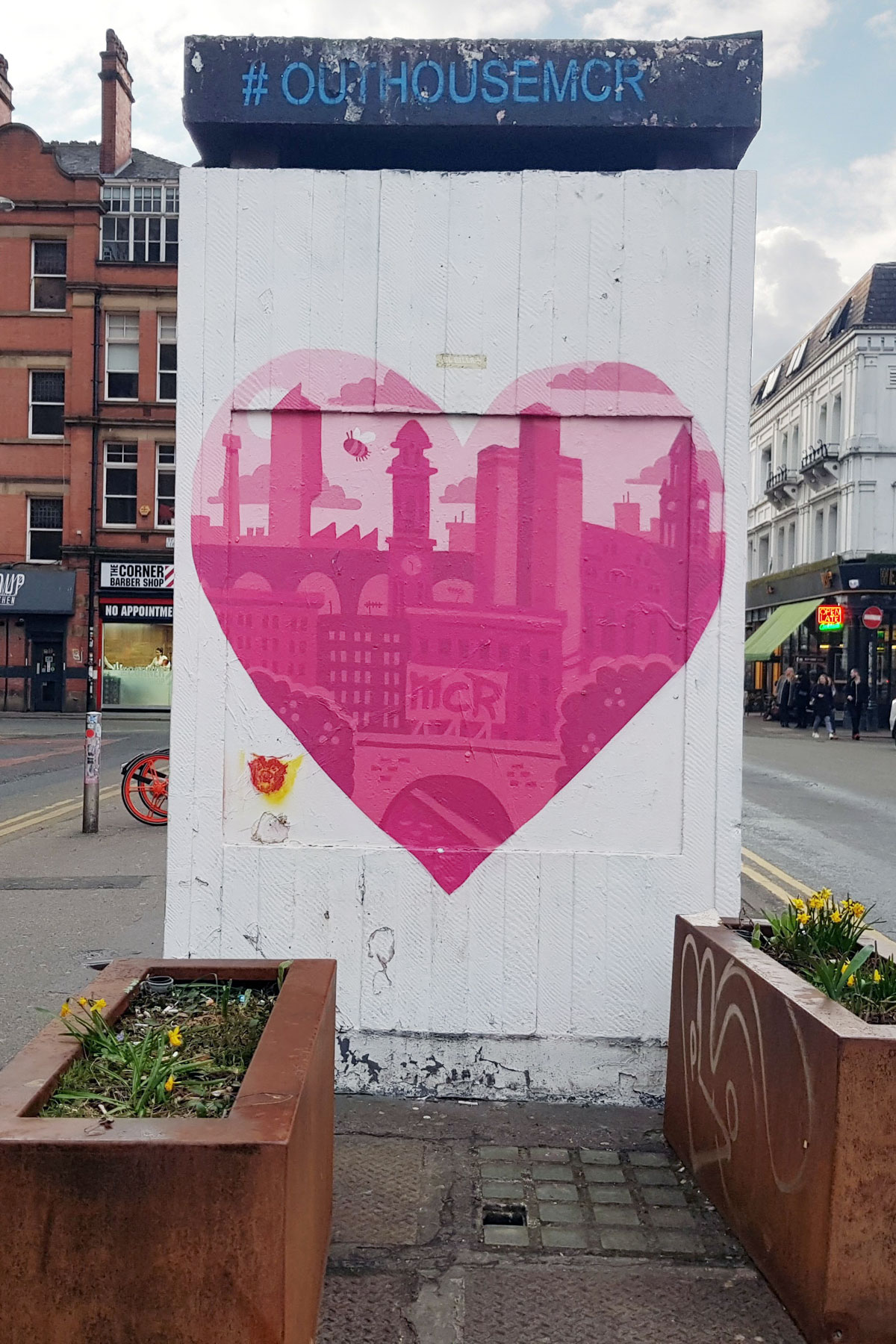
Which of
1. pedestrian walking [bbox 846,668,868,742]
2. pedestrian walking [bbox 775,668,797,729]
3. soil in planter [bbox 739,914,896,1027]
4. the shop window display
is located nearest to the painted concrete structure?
soil in planter [bbox 739,914,896,1027]

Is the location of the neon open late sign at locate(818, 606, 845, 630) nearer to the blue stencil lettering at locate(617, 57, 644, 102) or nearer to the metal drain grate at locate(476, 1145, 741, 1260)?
the blue stencil lettering at locate(617, 57, 644, 102)

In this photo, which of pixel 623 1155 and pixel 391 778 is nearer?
pixel 623 1155

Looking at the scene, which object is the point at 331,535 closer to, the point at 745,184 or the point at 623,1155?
the point at 745,184


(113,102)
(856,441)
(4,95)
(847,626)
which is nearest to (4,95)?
(4,95)

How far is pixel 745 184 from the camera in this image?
12.9ft

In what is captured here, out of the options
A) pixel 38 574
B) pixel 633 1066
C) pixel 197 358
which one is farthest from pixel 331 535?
pixel 38 574

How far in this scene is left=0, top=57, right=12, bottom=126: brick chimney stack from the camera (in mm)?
32469

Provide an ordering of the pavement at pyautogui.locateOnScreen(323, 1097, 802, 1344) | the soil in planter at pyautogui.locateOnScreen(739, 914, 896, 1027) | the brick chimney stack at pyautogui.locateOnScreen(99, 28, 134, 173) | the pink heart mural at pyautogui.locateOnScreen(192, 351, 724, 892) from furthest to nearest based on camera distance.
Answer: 1. the brick chimney stack at pyautogui.locateOnScreen(99, 28, 134, 173)
2. the pink heart mural at pyautogui.locateOnScreen(192, 351, 724, 892)
3. the soil in planter at pyautogui.locateOnScreen(739, 914, 896, 1027)
4. the pavement at pyautogui.locateOnScreen(323, 1097, 802, 1344)

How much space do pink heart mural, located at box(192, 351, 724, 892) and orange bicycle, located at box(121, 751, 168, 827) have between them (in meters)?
7.17

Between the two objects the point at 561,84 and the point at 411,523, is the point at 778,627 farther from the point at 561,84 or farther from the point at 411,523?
the point at 411,523

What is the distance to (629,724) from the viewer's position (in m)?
4.02

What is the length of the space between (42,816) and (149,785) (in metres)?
1.62

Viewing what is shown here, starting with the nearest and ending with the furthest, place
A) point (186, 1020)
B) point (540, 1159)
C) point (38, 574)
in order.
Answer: point (186, 1020), point (540, 1159), point (38, 574)

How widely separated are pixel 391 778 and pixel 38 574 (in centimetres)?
2933
